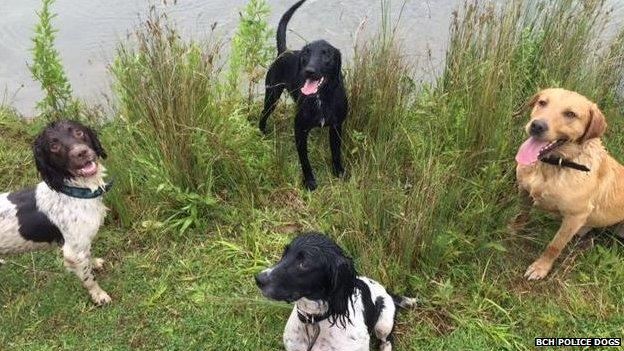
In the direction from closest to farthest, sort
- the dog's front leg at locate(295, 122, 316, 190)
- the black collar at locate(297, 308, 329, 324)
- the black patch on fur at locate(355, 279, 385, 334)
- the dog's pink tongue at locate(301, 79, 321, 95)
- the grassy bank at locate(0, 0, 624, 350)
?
the black collar at locate(297, 308, 329, 324), the black patch on fur at locate(355, 279, 385, 334), the grassy bank at locate(0, 0, 624, 350), the dog's pink tongue at locate(301, 79, 321, 95), the dog's front leg at locate(295, 122, 316, 190)

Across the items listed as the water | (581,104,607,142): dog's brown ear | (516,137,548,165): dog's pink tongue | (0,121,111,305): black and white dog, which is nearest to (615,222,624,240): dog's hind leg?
(581,104,607,142): dog's brown ear

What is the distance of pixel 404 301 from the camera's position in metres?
3.29

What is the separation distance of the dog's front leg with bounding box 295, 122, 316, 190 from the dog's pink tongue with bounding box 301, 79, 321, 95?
14.0 inches

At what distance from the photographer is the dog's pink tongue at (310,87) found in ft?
12.5

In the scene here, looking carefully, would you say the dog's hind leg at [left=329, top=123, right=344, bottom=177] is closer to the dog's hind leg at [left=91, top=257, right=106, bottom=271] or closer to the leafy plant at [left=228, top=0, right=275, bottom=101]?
the leafy plant at [left=228, top=0, right=275, bottom=101]

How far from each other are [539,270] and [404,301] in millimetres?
954

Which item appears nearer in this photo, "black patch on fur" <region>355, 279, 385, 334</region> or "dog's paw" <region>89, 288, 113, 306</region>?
"black patch on fur" <region>355, 279, 385, 334</region>

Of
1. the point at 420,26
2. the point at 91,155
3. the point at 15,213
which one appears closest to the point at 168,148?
the point at 91,155

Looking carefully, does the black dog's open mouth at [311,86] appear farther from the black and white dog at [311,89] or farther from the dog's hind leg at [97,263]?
the dog's hind leg at [97,263]

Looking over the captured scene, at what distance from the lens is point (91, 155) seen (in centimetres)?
312

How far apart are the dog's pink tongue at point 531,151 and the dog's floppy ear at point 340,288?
1305mm

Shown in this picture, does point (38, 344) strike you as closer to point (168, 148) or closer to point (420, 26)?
point (168, 148)

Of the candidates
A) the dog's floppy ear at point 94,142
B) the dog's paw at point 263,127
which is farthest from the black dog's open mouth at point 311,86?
the dog's floppy ear at point 94,142

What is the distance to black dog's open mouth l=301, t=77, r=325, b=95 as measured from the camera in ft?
12.5
